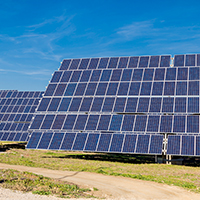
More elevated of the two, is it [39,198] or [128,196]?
[128,196]

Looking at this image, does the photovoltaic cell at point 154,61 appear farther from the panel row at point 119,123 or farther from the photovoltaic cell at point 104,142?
the photovoltaic cell at point 104,142

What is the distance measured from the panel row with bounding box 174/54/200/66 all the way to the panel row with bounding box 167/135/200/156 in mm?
12190

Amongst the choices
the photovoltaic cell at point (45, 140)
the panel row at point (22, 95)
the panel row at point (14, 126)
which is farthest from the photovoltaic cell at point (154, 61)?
the panel row at point (22, 95)

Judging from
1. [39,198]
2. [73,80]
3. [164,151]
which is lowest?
[39,198]

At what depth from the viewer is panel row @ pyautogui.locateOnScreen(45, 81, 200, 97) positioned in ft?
91.5

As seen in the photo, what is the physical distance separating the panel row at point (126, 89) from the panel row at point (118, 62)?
14.7 ft

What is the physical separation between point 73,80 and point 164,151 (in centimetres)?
1545

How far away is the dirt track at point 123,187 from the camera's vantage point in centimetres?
1401

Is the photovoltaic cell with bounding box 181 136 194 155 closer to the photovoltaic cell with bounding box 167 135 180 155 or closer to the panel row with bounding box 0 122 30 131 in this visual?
the photovoltaic cell with bounding box 167 135 180 155

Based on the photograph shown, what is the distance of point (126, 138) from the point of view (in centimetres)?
2500

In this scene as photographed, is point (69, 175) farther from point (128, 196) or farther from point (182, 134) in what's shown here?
point (182, 134)

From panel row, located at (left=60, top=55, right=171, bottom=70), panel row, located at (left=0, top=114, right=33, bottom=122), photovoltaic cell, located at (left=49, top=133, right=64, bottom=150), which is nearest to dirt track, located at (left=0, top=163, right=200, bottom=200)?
photovoltaic cell, located at (left=49, top=133, right=64, bottom=150)

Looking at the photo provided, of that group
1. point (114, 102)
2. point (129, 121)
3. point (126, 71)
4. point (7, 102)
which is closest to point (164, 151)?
point (129, 121)

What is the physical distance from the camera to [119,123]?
26.5 meters
